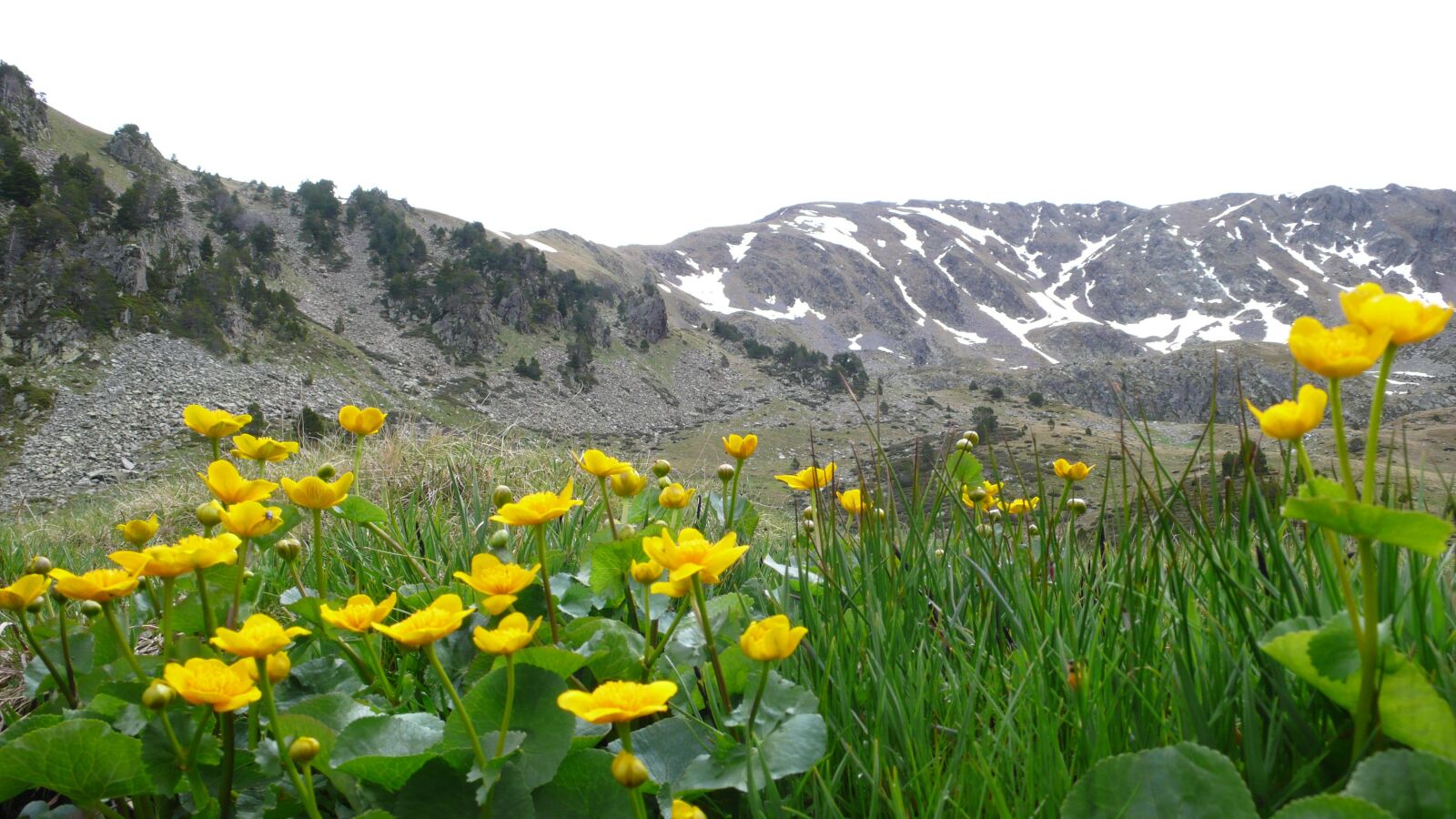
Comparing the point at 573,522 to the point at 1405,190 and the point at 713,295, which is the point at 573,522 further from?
the point at 1405,190

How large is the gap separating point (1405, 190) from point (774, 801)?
656ft

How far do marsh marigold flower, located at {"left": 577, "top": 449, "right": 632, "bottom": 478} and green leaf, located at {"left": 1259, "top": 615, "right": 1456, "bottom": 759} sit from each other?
1.01 meters

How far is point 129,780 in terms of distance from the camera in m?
0.99

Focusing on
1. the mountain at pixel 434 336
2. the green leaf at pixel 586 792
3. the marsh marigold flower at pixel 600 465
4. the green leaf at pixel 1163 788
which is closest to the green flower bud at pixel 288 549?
the marsh marigold flower at pixel 600 465

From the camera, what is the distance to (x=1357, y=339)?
2.17 feet

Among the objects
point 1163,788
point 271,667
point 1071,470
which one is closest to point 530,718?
point 271,667

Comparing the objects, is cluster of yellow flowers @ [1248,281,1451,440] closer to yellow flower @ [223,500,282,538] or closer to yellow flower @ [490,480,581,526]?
yellow flower @ [490,480,581,526]

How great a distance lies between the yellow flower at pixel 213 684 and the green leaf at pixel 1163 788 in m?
0.86

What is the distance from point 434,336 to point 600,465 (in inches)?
1943

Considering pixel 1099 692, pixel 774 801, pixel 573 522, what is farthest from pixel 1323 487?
pixel 573 522

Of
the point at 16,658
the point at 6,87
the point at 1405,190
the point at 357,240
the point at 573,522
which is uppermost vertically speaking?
the point at 1405,190

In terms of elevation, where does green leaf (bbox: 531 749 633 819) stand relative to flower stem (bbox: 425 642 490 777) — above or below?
below

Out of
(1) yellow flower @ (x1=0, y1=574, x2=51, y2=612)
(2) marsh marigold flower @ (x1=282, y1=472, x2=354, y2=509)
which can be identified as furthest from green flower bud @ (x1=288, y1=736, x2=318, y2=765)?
(1) yellow flower @ (x1=0, y1=574, x2=51, y2=612)

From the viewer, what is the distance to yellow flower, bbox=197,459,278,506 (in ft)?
4.06
